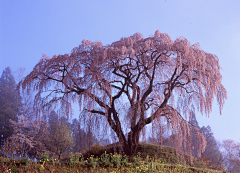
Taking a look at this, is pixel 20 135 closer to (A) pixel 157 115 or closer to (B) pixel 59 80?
(B) pixel 59 80

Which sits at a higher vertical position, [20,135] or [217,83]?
[217,83]

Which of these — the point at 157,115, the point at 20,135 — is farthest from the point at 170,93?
the point at 20,135

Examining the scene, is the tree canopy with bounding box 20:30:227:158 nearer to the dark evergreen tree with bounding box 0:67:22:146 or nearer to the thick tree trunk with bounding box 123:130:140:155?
the thick tree trunk with bounding box 123:130:140:155

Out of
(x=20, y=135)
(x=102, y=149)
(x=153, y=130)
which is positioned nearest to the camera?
(x=153, y=130)

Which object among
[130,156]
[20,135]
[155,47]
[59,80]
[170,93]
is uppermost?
[155,47]

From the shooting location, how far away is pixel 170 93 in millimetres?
8445

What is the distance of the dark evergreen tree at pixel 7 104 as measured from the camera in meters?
20.5

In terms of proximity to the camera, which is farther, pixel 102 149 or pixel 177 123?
pixel 102 149

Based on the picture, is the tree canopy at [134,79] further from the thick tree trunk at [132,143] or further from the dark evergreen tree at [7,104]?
the dark evergreen tree at [7,104]

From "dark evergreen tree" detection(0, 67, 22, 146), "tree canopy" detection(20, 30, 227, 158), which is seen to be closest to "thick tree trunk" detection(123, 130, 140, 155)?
"tree canopy" detection(20, 30, 227, 158)

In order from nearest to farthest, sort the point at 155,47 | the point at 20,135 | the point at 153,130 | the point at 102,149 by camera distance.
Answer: the point at 153,130, the point at 155,47, the point at 102,149, the point at 20,135

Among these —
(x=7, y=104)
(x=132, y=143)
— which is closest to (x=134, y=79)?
(x=132, y=143)

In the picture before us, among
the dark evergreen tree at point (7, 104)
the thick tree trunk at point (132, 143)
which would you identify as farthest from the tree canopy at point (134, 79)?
the dark evergreen tree at point (7, 104)

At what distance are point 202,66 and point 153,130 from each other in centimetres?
366
